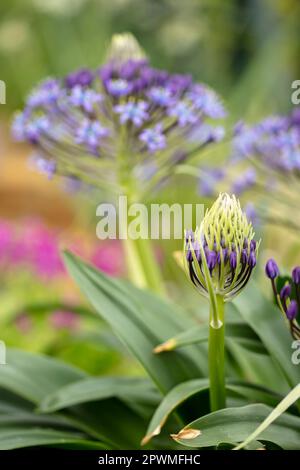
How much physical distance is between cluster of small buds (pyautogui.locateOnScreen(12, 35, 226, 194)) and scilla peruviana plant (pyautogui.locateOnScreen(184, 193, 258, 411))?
0.60 metres

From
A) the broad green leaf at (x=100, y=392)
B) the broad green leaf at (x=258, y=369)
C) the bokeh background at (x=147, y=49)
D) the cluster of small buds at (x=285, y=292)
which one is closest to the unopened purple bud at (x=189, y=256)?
the cluster of small buds at (x=285, y=292)

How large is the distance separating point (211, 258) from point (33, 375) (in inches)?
27.2

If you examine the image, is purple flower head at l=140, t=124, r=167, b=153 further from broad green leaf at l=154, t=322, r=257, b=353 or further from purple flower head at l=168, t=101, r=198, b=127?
broad green leaf at l=154, t=322, r=257, b=353

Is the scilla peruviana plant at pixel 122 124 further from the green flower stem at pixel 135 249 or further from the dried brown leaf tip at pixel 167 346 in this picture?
the dried brown leaf tip at pixel 167 346

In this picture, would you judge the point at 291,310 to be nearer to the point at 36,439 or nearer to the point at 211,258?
the point at 211,258

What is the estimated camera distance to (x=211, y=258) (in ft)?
3.64

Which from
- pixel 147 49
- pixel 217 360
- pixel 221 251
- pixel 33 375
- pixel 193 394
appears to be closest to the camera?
pixel 221 251

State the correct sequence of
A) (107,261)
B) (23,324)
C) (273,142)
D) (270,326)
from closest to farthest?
(270,326), (273,142), (23,324), (107,261)

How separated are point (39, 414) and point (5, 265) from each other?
111 cm

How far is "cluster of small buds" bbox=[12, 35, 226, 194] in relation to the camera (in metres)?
1.72

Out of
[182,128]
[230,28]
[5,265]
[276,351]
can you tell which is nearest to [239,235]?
[276,351]

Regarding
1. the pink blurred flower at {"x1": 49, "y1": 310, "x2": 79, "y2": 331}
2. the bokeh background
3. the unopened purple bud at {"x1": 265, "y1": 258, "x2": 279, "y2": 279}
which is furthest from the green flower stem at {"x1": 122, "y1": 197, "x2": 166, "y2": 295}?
the bokeh background

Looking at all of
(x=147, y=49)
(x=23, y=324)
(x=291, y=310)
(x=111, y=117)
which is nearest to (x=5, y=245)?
(x=23, y=324)

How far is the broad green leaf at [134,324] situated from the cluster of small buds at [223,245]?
1.15 ft
